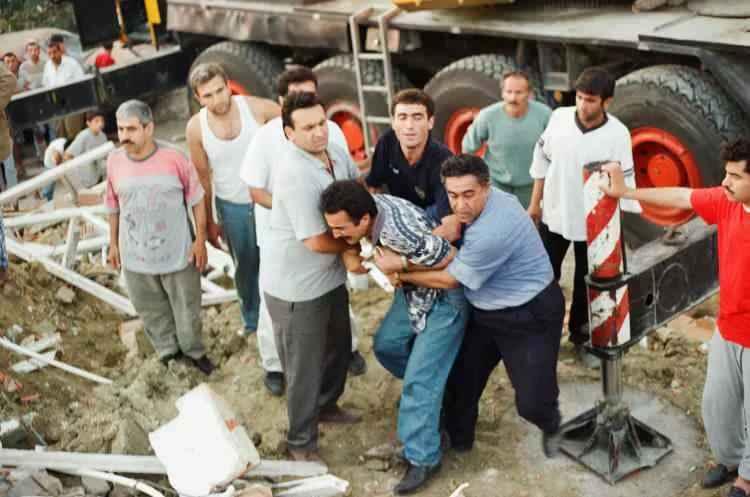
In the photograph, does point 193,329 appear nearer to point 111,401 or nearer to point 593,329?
point 111,401

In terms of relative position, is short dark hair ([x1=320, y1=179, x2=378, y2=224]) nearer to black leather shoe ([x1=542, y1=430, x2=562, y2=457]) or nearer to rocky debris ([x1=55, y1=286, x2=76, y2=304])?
black leather shoe ([x1=542, y1=430, x2=562, y2=457])

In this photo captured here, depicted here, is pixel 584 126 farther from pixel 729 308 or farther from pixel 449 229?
pixel 729 308

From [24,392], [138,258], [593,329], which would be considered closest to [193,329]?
[138,258]

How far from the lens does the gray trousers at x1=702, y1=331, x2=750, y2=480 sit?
14.6 feet

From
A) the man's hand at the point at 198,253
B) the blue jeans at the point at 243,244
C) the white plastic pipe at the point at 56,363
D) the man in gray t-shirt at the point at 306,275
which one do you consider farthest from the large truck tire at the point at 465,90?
the white plastic pipe at the point at 56,363

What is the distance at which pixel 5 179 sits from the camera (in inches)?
415

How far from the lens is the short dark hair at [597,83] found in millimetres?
5250

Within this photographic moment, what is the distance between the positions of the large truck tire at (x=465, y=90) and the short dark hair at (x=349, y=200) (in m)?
4.04

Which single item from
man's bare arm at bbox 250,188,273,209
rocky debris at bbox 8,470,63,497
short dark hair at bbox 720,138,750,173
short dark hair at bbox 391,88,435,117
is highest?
short dark hair at bbox 391,88,435,117

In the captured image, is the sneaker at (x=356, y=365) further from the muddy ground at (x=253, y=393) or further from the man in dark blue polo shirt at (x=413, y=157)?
the man in dark blue polo shirt at (x=413, y=157)

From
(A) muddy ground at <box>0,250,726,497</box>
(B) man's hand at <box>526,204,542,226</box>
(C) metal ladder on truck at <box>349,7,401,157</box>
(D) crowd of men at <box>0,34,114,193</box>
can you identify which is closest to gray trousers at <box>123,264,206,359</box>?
(A) muddy ground at <box>0,250,726,497</box>

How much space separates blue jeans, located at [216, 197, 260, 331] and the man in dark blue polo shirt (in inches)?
42.8

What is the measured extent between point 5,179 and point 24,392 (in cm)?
518

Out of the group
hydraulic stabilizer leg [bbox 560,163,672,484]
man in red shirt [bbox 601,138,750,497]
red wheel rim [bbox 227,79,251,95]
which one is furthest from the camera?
red wheel rim [bbox 227,79,251,95]
